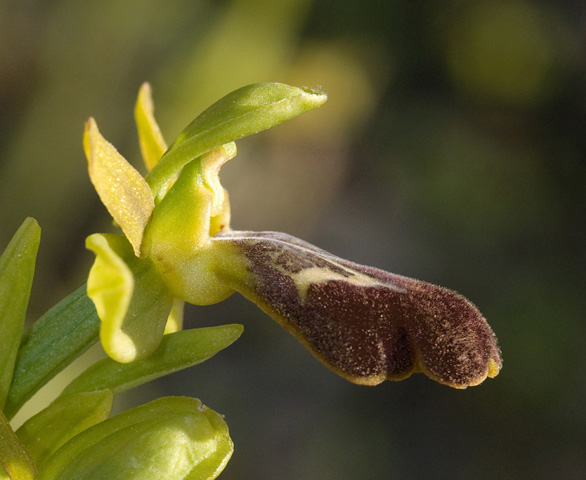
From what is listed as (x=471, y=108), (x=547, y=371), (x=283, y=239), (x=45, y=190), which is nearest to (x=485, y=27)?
(x=471, y=108)

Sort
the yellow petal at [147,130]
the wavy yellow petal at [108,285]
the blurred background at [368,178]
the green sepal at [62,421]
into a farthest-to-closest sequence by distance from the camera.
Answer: the blurred background at [368,178], the yellow petal at [147,130], the green sepal at [62,421], the wavy yellow petal at [108,285]

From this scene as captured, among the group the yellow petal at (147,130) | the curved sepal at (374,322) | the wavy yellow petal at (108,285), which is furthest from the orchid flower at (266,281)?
the yellow petal at (147,130)

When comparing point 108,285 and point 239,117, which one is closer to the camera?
point 108,285


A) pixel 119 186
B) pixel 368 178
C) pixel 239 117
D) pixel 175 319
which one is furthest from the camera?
pixel 368 178

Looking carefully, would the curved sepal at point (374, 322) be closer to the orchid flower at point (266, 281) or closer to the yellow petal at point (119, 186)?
the orchid flower at point (266, 281)

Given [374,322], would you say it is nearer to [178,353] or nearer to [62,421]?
[178,353]

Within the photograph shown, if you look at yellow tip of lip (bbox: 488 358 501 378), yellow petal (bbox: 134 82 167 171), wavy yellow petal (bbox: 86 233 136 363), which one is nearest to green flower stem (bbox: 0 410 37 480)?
wavy yellow petal (bbox: 86 233 136 363)

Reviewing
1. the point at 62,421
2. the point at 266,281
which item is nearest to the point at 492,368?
the point at 266,281
